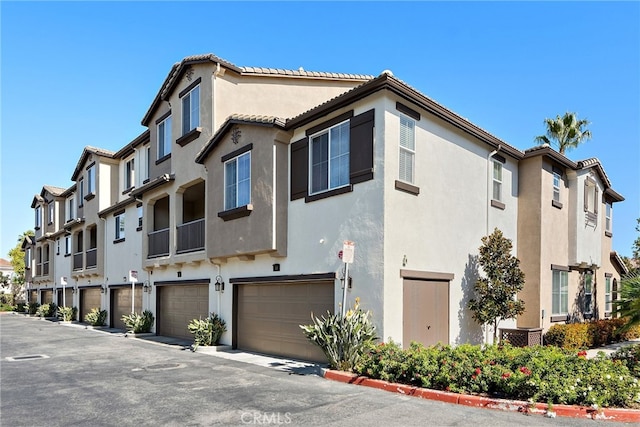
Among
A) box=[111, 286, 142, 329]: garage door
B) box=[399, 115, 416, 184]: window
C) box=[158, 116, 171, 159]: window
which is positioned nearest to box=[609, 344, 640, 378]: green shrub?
box=[399, 115, 416, 184]: window

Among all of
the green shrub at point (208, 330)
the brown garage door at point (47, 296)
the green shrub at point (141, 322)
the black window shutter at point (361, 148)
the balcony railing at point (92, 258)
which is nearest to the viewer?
the black window shutter at point (361, 148)

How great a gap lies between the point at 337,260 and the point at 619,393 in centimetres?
661

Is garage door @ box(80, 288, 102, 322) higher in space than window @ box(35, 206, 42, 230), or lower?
lower

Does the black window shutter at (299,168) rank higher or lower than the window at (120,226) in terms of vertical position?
higher

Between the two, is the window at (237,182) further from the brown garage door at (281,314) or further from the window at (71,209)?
the window at (71,209)

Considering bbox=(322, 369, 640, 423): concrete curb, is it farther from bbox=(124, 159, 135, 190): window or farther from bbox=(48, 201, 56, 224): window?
bbox=(48, 201, 56, 224): window

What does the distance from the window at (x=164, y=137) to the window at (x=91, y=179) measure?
1001 cm

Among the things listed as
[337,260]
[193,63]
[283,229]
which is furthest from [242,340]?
[193,63]

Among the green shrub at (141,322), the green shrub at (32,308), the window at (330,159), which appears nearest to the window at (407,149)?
the window at (330,159)

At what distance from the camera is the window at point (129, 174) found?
2695 centimetres

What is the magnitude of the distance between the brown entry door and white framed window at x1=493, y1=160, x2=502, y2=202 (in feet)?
14.6

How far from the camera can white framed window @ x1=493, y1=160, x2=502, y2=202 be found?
16141mm

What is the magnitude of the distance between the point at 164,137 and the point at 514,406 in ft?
60.4
